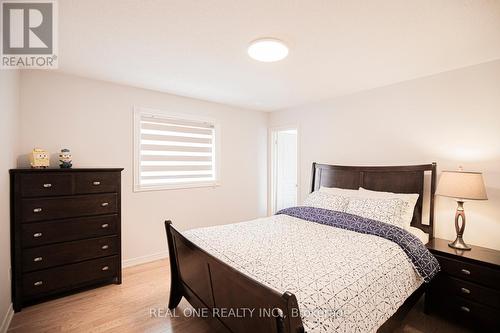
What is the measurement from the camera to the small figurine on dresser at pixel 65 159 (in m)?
2.58

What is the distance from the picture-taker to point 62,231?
2414mm

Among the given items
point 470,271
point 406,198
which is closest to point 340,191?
point 406,198

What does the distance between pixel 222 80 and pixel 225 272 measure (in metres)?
2.23

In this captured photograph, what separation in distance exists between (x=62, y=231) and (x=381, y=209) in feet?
10.7

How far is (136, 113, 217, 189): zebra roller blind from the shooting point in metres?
3.34

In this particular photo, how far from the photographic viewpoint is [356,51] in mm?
2145

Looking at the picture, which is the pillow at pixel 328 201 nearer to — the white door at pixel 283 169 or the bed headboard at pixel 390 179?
the bed headboard at pixel 390 179

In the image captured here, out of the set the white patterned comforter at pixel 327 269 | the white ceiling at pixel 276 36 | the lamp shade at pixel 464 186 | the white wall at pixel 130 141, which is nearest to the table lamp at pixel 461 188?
the lamp shade at pixel 464 186

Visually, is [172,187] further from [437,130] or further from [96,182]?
[437,130]

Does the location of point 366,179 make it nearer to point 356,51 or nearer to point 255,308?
point 356,51

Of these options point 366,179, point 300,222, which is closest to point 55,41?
point 300,222

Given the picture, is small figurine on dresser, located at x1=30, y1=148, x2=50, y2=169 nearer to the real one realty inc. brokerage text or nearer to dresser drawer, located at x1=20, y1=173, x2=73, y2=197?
dresser drawer, located at x1=20, y1=173, x2=73, y2=197

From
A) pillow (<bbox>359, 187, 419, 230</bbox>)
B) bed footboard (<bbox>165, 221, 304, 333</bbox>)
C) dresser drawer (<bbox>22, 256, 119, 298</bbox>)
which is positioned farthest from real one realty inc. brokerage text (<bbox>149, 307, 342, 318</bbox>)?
pillow (<bbox>359, 187, 419, 230</bbox>)

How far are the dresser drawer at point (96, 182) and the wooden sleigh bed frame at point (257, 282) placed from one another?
0.95 metres
